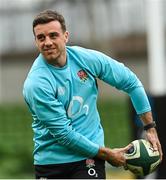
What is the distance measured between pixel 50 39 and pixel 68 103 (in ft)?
1.88

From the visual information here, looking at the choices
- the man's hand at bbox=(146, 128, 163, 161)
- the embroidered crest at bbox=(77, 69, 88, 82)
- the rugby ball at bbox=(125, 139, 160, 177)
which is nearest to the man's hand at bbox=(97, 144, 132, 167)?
the rugby ball at bbox=(125, 139, 160, 177)

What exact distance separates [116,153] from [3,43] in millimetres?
22606

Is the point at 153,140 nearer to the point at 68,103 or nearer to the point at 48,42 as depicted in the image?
the point at 68,103

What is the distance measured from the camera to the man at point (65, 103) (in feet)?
24.1

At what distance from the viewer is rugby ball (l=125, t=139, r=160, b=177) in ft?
25.0

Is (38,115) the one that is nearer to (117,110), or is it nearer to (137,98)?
(137,98)

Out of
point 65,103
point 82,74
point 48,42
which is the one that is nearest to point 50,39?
point 48,42

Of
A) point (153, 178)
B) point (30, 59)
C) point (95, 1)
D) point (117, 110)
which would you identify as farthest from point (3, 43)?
point (153, 178)

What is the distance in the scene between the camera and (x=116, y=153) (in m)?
7.47

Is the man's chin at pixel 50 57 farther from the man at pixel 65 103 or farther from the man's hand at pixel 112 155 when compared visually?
the man's hand at pixel 112 155

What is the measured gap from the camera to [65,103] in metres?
7.46

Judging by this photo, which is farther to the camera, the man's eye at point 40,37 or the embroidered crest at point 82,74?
the embroidered crest at point 82,74

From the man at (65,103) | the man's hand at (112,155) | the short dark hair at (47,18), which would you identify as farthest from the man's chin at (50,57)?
the man's hand at (112,155)

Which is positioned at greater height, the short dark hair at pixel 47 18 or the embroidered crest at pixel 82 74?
the short dark hair at pixel 47 18
